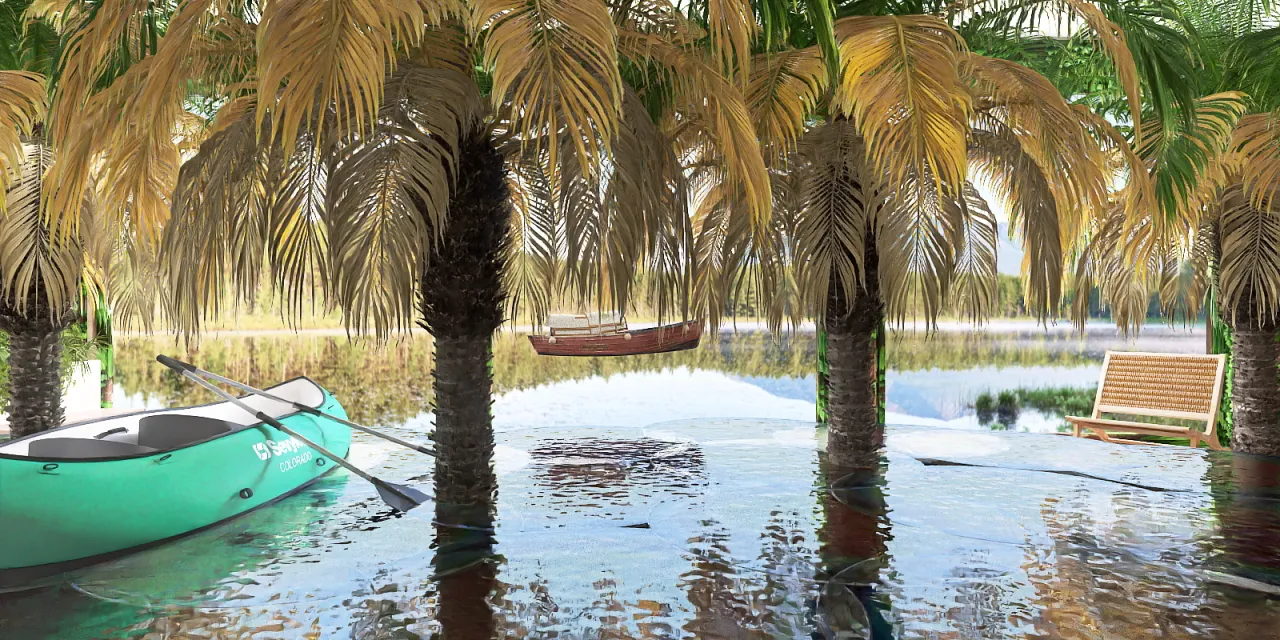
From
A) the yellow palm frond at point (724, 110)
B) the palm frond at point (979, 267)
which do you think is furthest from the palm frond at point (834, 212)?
the yellow palm frond at point (724, 110)

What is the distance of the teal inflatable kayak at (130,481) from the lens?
4465 millimetres

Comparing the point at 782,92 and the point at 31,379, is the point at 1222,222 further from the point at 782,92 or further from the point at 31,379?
the point at 31,379

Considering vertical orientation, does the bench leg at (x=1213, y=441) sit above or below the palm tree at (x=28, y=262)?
below

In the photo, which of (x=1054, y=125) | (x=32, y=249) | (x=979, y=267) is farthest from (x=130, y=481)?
(x=1054, y=125)

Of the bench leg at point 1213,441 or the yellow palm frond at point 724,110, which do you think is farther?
the bench leg at point 1213,441

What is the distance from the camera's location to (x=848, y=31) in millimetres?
4824

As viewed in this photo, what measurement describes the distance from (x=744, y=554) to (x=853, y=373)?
2287mm

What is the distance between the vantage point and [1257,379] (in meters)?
7.84

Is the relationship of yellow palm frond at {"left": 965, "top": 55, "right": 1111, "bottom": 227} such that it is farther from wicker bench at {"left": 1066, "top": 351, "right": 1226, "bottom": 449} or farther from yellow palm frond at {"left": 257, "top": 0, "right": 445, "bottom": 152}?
wicker bench at {"left": 1066, "top": 351, "right": 1226, "bottom": 449}

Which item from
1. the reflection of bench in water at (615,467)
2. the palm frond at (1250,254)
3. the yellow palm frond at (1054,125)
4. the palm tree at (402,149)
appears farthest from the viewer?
the palm frond at (1250,254)

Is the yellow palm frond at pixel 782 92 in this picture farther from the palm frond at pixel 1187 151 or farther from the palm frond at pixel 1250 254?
the palm frond at pixel 1250 254

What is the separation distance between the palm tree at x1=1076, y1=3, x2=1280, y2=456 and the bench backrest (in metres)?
0.30

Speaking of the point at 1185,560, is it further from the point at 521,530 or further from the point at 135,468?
the point at 135,468

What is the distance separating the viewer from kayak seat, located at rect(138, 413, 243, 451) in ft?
18.9
